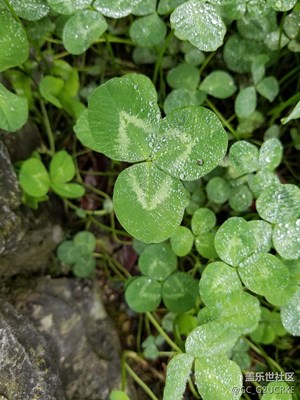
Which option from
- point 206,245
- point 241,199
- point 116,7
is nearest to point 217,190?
point 241,199

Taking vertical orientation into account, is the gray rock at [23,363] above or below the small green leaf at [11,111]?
below

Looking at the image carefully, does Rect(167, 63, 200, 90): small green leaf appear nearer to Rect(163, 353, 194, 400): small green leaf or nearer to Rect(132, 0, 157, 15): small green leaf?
Rect(132, 0, 157, 15): small green leaf

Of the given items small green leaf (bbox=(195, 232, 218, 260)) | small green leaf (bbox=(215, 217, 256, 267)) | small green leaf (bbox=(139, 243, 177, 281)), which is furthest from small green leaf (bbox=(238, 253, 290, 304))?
small green leaf (bbox=(139, 243, 177, 281))

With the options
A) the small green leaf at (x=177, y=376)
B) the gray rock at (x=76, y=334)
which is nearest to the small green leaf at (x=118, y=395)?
the gray rock at (x=76, y=334)

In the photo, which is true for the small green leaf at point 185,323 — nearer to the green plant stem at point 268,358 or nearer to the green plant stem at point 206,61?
the green plant stem at point 268,358

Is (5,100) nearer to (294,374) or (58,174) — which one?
(58,174)

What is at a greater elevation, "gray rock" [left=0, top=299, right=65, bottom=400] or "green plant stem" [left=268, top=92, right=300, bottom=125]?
"green plant stem" [left=268, top=92, right=300, bottom=125]
